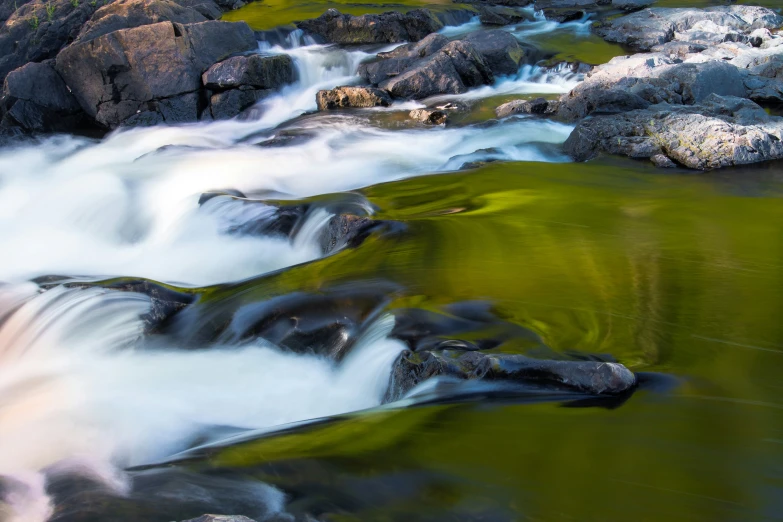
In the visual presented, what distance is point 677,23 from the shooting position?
20.2 meters

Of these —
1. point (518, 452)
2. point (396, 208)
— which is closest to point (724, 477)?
point (518, 452)

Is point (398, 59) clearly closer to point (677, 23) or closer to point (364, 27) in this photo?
point (364, 27)

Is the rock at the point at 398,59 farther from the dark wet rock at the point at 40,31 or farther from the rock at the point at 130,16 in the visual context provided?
the dark wet rock at the point at 40,31

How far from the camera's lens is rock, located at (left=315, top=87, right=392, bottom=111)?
51.4 feet

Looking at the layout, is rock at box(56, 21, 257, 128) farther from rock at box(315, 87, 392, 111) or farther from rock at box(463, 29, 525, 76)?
rock at box(463, 29, 525, 76)

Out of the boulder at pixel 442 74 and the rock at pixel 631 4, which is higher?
the rock at pixel 631 4

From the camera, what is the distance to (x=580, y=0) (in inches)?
989

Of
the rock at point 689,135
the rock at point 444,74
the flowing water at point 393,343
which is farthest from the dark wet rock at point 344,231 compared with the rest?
the rock at point 444,74

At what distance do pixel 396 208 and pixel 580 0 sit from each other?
1950 cm

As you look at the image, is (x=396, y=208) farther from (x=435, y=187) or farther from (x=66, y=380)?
(x=66, y=380)

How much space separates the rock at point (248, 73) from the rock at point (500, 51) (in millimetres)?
4548

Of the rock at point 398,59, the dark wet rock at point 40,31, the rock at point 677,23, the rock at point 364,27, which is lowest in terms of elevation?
the rock at point 677,23

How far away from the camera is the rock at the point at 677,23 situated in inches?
763

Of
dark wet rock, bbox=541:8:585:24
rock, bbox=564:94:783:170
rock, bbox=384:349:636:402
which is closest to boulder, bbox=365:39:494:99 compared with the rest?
rock, bbox=564:94:783:170
